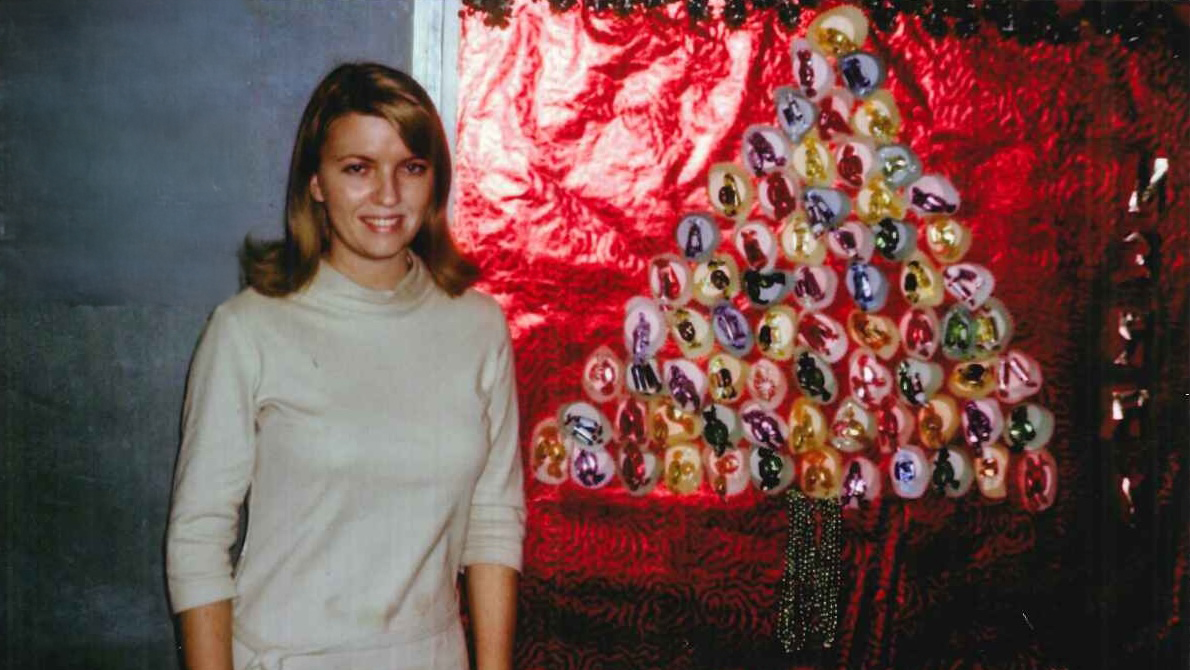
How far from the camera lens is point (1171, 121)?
206 centimetres

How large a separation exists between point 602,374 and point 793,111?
26.2 inches

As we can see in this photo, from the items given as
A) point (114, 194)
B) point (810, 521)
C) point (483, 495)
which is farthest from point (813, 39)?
point (114, 194)

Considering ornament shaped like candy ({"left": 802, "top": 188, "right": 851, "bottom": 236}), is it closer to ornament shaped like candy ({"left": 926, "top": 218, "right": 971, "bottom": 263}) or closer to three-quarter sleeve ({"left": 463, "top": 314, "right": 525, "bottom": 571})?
ornament shaped like candy ({"left": 926, "top": 218, "right": 971, "bottom": 263})

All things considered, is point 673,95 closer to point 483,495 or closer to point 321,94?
point 321,94

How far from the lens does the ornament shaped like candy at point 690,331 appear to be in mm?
1988

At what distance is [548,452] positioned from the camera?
6.51ft

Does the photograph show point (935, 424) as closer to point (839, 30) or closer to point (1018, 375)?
point (1018, 375)

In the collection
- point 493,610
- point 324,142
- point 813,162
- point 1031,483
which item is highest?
point 813,162

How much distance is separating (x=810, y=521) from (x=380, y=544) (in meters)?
0.99

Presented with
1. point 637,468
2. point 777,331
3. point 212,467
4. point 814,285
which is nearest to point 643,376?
point 637,468

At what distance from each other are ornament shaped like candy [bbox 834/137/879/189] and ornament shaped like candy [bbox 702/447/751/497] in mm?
623

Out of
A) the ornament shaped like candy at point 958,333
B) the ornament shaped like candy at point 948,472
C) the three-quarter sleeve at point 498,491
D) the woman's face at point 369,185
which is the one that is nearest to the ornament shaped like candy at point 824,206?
the ornament shaped like candy at point 958,333

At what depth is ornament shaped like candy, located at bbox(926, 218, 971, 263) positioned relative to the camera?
2.02m

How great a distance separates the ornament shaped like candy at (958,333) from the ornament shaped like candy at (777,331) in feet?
1.07
